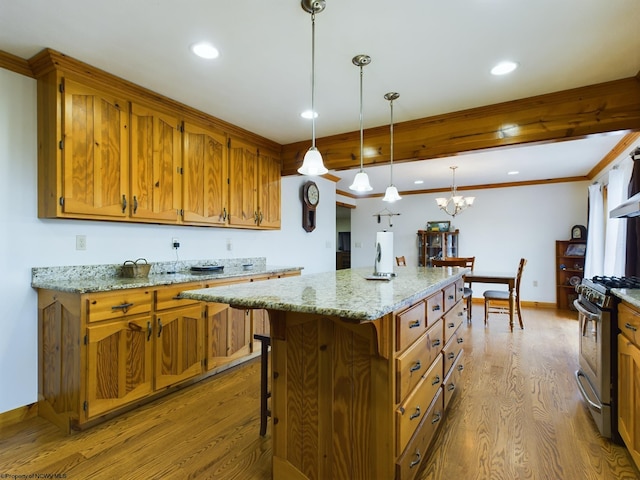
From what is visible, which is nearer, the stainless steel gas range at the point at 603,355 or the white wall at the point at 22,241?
the stainless steel gas range at the point at 603,355

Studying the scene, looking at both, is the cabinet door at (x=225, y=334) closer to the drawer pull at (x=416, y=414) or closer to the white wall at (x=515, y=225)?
the drawer pull at (x=416, y=414)

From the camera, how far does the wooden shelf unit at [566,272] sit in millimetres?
5766

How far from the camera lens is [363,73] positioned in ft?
7.85

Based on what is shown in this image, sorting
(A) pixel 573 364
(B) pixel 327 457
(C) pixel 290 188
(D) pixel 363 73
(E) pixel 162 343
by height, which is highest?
(D) pixel 363 73

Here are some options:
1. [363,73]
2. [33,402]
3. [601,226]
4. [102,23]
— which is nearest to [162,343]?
[33,402]

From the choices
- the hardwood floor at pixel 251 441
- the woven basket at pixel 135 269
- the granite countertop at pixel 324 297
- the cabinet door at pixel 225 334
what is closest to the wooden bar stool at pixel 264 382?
the hardwood floor at pixel 251 441

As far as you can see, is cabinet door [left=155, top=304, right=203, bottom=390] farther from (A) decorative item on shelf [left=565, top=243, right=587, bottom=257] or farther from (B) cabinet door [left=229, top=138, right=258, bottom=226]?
(A) decorative item on shelf [left=565, top=243, right=587, bottom=257]

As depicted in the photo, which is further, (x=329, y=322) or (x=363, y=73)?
(x=363, y=73)

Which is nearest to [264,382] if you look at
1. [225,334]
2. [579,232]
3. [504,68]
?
[225,334]

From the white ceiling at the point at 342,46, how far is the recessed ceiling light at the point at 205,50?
0.16ft

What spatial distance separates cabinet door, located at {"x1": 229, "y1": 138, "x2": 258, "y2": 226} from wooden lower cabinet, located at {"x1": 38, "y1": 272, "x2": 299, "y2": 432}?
3.39ft

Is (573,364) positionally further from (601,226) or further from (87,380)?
(87,380)

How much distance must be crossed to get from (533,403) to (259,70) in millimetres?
3091

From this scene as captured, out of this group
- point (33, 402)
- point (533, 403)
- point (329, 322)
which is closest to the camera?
point (329, 322)
